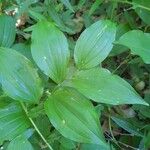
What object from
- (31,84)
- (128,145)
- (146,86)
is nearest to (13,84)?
(31,84)

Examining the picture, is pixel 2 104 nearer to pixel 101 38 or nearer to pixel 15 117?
pixel 15 117

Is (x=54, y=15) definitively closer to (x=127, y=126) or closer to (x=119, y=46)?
(x=119, y=46)

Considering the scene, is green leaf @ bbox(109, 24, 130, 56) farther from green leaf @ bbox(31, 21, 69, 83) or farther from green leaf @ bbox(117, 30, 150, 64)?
green leaf @ bbox(31, 21, 69, 83)

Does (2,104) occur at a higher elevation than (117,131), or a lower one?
higher

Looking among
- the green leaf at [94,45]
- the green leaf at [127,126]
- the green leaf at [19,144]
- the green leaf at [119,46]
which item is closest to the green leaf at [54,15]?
the green leaf at [119,46]

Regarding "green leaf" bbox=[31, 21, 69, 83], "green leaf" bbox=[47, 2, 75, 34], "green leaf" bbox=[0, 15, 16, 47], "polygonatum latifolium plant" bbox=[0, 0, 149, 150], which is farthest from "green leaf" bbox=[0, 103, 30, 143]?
"green leaf" bbox=[47, 2, 75, 34]

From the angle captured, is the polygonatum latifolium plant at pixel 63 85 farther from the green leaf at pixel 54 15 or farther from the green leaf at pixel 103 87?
the green leaf at pixel 54 15
